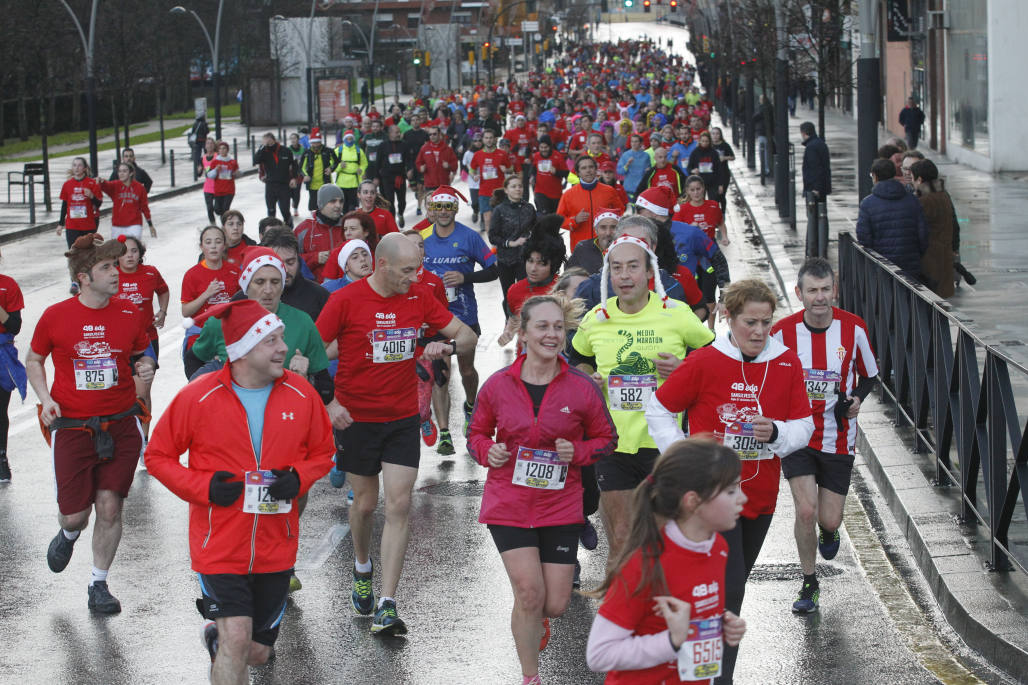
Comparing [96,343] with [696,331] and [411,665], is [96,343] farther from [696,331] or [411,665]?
[696,331]

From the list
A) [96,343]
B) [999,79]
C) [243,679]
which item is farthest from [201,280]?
[999,79]

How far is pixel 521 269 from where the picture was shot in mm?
14586

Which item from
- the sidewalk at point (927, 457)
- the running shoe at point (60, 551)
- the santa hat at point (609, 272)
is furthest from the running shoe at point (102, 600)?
the sidewalk at point (927, 457)

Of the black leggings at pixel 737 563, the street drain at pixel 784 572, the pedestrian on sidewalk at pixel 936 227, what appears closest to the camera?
the black leggings at pixel 737 563

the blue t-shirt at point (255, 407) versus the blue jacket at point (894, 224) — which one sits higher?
the blue jacket at point (894, 224)

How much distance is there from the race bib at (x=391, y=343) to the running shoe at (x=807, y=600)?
87.7 inches

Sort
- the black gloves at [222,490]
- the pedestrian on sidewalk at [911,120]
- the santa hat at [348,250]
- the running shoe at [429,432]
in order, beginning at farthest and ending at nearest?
the pedestrian on sidewalk at [911,120]
the running shoe at [429,432]
the santa hat at [348,250]
the black gloves at [222,490]

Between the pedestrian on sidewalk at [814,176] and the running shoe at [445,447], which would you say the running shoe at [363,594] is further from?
the pedestrian on sidewalk at [814,176]

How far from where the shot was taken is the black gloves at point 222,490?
18.6ft

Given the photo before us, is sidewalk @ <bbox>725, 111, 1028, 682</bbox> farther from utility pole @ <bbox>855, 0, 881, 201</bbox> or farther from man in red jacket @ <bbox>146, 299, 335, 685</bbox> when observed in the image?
man in red jacket @ <bbox>146, 299, 335, 685</bbox>

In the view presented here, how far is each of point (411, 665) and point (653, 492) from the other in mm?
3109

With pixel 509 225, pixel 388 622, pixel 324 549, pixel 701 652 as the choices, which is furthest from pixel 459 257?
pixel 701 652

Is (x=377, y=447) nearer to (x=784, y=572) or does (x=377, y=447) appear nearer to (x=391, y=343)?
(x=391, y=343)

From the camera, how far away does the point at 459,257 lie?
11.9m
